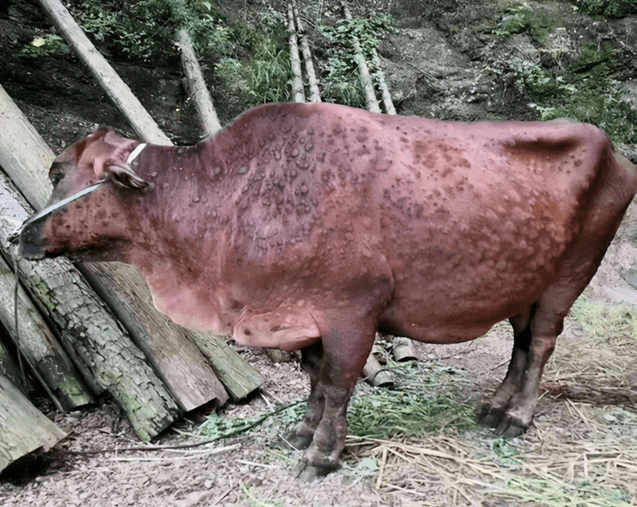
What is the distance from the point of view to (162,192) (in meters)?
2.58

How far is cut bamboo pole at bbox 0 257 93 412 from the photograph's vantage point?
326 centimetres

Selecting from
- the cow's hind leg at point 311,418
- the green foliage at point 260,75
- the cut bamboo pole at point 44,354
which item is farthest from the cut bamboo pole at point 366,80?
the cut bamboo pole at point 44,354

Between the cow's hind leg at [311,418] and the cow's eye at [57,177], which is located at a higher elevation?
the cow's eye at [57,177]

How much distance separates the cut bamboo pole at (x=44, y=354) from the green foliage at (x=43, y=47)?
371 centimetres

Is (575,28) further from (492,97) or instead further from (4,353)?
(4,353)

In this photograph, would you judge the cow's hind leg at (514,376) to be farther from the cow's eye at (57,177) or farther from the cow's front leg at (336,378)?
the cow's eye at (57,177)

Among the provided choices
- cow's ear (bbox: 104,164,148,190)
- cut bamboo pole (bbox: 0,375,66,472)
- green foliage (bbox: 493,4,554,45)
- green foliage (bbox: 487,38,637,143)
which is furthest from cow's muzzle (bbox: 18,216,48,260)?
green foliage (bbox: 493,4,554,45)

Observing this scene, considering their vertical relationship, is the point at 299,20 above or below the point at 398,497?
above

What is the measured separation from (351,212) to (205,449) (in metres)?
1.56

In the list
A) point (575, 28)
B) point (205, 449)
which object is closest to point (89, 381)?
point (205, 449)

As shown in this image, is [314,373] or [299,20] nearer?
[314,373]

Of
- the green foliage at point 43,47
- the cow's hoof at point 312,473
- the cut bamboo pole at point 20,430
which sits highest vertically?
the green foliage at point 43,47

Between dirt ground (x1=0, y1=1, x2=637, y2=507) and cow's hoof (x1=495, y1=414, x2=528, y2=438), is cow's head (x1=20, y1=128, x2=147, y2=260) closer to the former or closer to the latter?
dirt ground (x1=0, y1=1, x2=637, y2=507)

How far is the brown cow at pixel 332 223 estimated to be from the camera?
2443 millimetres
